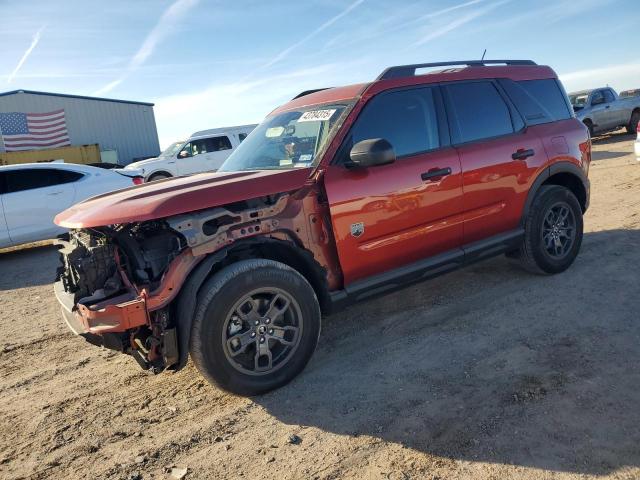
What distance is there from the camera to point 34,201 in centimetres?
889

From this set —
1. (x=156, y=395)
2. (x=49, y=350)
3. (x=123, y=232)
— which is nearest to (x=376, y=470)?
(x=156, y=395)

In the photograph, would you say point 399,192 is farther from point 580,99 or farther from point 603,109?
point 603,109

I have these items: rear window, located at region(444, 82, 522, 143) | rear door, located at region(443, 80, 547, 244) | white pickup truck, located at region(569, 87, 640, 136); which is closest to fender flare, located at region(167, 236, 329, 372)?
rear door, located at region(443, 80, 547, 244)

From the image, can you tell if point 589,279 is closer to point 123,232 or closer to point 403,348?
point 403,348

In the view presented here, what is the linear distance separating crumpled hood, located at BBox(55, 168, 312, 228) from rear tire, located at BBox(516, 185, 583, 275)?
101 inches

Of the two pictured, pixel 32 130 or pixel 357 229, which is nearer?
pixel 357 229

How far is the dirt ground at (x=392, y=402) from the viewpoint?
2623mm

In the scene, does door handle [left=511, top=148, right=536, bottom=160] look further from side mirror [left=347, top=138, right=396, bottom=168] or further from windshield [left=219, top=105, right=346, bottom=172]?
windshield [left=219, top=105, right=346, bottom=172]

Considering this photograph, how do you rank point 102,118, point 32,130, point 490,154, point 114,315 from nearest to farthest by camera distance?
point 114,315, point 490,154, point 32,130, point 102,118

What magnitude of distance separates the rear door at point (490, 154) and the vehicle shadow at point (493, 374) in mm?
796

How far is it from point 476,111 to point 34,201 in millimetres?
7916

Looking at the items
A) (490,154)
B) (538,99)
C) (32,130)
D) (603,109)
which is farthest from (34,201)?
(32,130)

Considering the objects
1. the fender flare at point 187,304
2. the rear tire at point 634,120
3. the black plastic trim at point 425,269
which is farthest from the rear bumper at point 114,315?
the rear tire at point 634,120

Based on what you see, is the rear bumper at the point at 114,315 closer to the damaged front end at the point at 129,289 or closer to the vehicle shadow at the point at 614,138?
the damaged front end at the point at 129,289
